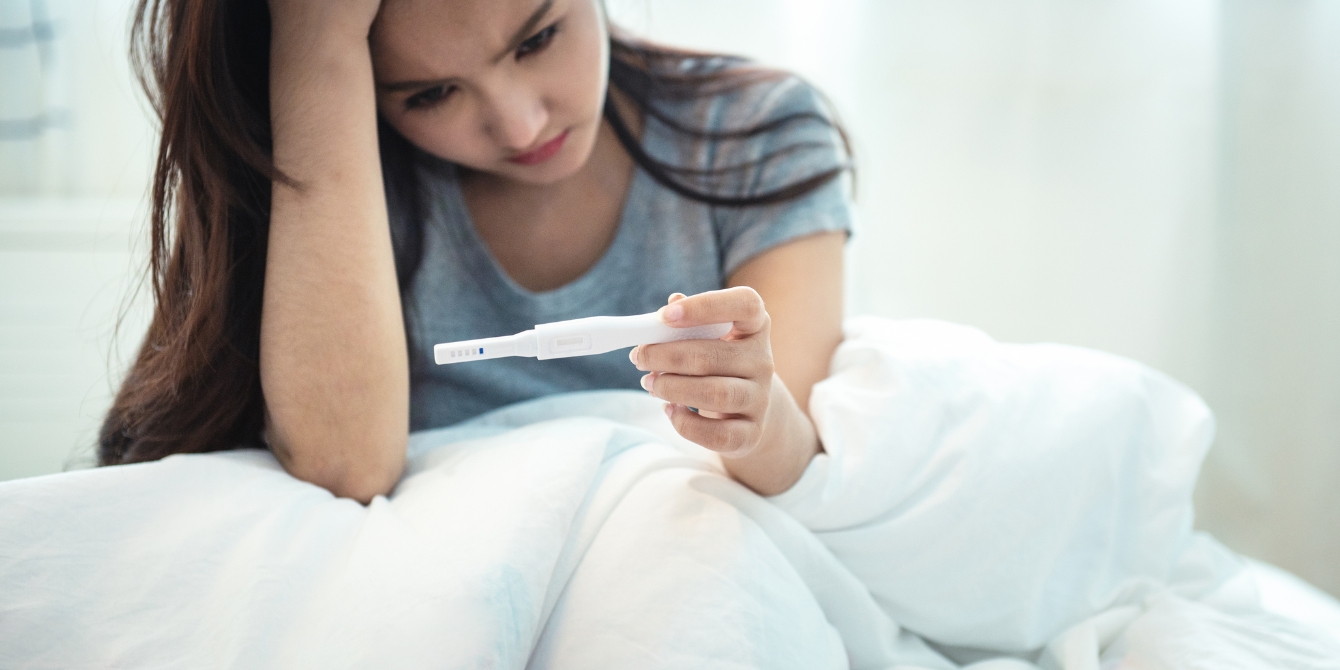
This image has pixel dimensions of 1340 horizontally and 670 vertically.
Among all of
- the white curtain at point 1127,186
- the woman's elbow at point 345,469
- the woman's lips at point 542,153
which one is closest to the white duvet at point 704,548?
the woman's elbow at point 345,469

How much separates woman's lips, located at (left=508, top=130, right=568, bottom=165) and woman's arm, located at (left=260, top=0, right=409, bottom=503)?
0.14 m

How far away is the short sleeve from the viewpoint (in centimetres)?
79

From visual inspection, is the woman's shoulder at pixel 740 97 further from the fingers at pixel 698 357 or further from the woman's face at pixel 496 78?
the fingers at pixel 698 357

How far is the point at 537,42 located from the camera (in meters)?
0.67

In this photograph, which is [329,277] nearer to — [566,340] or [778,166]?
[566,340]

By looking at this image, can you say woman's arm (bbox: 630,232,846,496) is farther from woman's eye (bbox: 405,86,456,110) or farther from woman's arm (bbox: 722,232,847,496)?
woman's eye (bbox: 405,86,456,110)

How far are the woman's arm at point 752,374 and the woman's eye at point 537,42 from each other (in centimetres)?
30

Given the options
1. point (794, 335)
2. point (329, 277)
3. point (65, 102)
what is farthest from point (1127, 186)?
point (65, 102)

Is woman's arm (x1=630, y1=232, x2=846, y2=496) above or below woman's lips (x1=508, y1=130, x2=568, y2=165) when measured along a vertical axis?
below

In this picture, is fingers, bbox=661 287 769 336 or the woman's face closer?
fingers, bbox=661 287 769 336

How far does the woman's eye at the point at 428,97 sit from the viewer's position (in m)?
0.68

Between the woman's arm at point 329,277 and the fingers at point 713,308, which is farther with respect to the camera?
the woman's arm at point 329,277

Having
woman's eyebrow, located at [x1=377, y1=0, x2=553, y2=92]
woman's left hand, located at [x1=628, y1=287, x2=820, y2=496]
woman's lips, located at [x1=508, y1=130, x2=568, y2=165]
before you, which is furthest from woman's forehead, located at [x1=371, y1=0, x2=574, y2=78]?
woman's left hand, located at [x1=628, y1=287, x2=820, y2=496]

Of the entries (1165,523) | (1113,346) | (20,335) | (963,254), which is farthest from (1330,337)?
(20,335)
